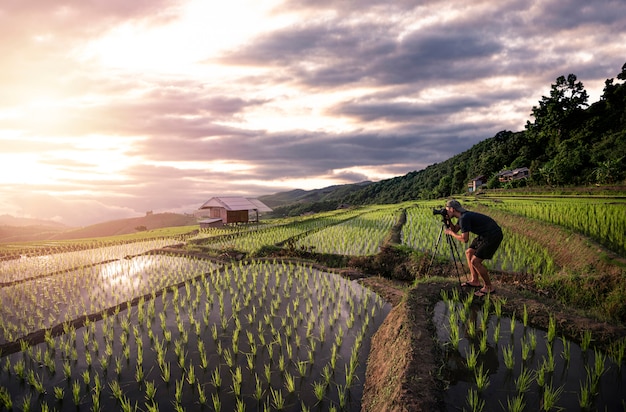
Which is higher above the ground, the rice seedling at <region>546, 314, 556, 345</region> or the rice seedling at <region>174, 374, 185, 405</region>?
the rice seedling at <region>546, 314, 556, 345</region>

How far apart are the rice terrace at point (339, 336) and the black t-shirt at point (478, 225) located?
0.81 metres

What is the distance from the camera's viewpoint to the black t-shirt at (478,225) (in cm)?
591

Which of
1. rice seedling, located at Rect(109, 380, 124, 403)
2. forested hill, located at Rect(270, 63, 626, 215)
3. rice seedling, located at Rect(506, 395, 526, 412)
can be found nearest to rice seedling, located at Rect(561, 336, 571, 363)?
rice seedling, located at Rect(506, 395, 526, 412)

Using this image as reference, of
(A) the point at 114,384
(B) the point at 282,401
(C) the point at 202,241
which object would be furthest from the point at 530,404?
(C) the point at 202,241

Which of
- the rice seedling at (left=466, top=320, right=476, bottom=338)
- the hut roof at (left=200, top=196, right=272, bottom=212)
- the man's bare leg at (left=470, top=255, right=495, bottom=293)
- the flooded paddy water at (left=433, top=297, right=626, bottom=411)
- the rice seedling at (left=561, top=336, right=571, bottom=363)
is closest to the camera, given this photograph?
the flooded paddy water at (left=433, top=297, right=626, bottom=411)

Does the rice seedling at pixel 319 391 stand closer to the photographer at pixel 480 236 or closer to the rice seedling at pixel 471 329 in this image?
the rice seedling at pixel 471 329

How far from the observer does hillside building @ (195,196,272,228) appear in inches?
1104

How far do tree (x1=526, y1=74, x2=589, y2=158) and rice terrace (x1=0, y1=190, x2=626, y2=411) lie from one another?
51143 mm

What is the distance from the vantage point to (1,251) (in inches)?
656

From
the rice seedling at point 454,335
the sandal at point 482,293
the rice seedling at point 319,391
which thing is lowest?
the rice seedling at point 319,391

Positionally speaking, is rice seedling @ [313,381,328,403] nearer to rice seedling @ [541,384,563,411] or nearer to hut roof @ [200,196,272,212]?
rice seedling @ [541,384,563,411]

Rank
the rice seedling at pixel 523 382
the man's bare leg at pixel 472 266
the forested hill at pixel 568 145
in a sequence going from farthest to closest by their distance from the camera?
1. the forested hill at pixel 568 145
2. the man's bare leg at pixel 472 266
3. the rice seedling at pixel 523 382

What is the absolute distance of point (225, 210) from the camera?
28281 mm

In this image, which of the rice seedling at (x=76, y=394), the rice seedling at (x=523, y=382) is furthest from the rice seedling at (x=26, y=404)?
the rice seedling at (x=523, y=382)
